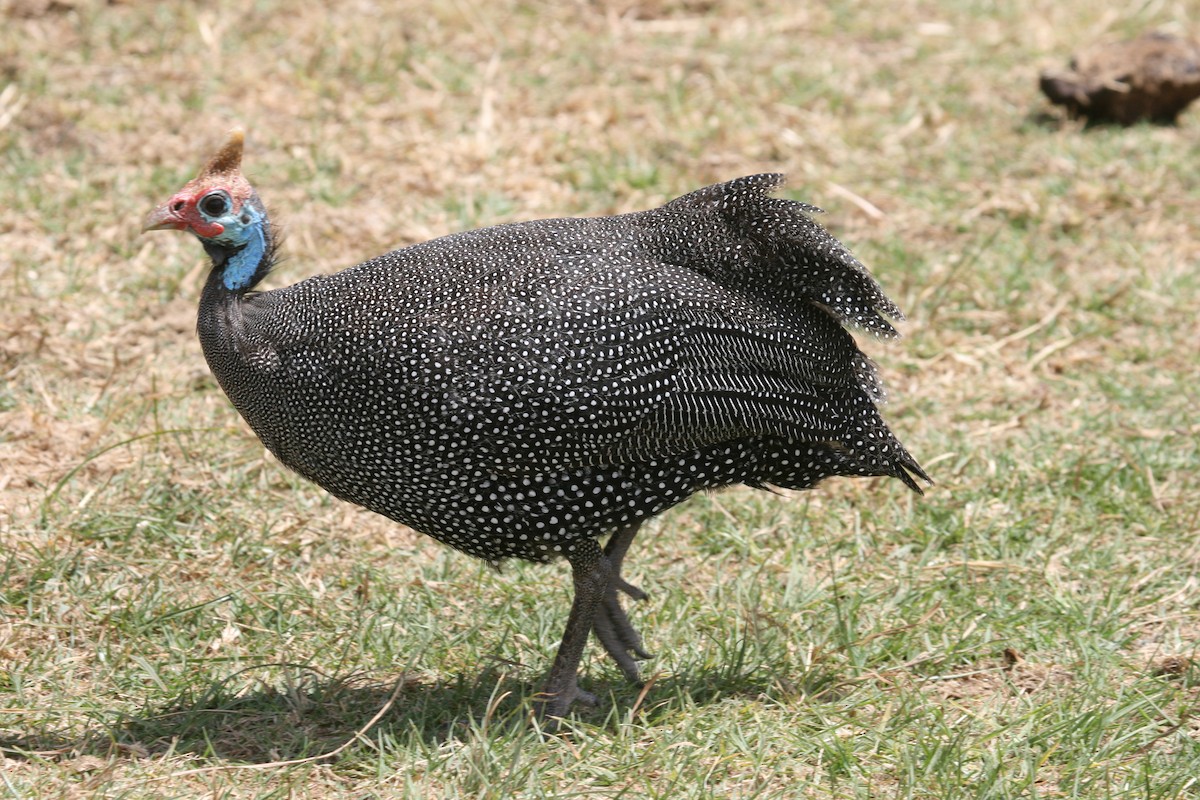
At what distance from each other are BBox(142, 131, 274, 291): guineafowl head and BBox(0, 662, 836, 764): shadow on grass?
1153mm

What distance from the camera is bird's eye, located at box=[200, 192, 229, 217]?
12.8 feet

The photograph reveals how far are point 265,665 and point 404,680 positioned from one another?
39 cm

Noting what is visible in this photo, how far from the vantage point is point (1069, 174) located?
726 cm

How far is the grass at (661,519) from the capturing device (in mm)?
3775

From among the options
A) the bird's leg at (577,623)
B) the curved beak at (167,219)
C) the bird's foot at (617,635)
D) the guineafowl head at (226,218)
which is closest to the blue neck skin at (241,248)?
the guineafowl head at (226,218)

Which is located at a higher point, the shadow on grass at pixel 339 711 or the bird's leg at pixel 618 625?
the bird's leg at pixel 618 625

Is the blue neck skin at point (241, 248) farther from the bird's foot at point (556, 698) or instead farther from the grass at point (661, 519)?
the bird's foot at point (556, 698)

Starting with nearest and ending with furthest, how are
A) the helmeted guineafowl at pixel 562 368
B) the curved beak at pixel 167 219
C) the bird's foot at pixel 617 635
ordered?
the helmeted guineafowl at pixel 562 368 → the curved beak at pixel 167 219 → the bird's foot at pixel 617 635

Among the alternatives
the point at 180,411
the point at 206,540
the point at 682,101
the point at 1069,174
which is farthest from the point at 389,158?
the point at 1069,174

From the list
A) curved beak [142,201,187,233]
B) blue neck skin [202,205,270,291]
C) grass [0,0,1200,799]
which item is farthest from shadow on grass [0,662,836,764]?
curved beak [142,201,187,233]

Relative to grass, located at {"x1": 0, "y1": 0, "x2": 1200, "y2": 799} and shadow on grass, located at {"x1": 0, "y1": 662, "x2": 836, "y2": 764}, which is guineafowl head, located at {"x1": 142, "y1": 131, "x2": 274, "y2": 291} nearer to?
grass, located at {"x1": 0, "y1": 0, "x2": 1200, "y2": 799}

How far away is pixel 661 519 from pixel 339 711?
1539mm

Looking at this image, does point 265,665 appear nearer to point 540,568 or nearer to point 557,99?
Result: point 540,568

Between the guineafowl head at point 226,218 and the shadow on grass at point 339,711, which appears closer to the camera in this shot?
the shadow on grass at point 339,711
